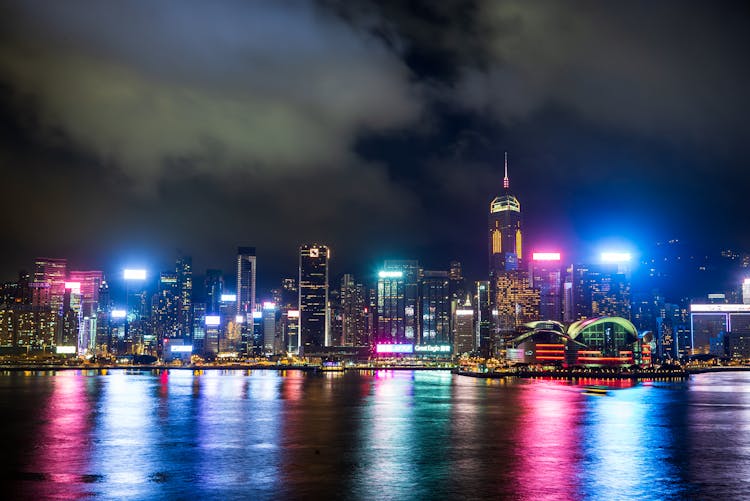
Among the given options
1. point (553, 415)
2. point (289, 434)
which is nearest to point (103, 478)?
point (289, 434)

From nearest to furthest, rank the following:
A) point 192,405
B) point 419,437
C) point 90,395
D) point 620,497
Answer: point 620,497 → point 419,437 → point 192,405 → point 90,395

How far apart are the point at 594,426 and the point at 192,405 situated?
52.5 m

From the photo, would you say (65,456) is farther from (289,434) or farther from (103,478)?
(289,434)

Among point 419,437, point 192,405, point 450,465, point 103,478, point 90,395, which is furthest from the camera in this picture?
point 90,395

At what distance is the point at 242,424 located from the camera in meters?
71.7

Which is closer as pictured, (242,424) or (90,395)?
(242,424)

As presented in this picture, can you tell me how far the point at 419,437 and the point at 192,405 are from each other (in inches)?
1757

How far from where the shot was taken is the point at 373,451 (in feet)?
176

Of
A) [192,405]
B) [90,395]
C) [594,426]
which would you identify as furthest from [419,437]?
[90,395]

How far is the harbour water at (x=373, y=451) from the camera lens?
40.2 meters

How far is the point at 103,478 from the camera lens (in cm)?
4281

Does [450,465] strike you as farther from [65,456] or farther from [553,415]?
[553,415]

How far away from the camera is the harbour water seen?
4022 centimetres

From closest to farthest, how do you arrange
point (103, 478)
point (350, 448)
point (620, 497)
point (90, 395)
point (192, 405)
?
point (620, 497) < point (103, 478) < point (350, 448) < point (192, 405) < point (90, 395)
